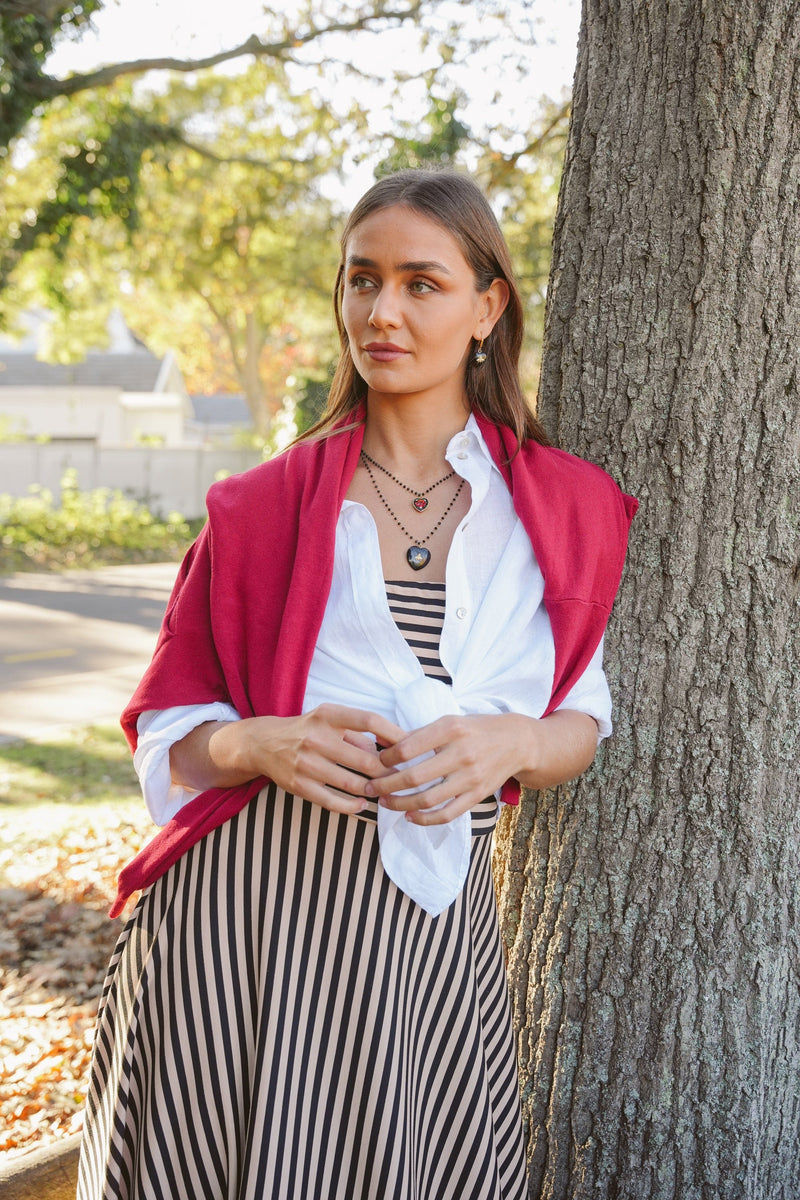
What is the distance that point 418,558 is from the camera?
1.86 meters

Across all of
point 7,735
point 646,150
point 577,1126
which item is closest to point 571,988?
point 577,1126

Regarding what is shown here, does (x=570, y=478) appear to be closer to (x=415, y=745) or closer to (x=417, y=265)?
(x=417, y=265)

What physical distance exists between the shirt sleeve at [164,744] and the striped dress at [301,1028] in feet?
0.32

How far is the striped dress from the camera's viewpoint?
1675 millimetres

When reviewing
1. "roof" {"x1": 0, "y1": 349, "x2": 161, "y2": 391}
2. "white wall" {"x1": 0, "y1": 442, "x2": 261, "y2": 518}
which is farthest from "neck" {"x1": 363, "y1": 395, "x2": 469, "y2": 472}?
"roof" {"x1": 0, "y1": 349, "x2": 161, "y2": 391}

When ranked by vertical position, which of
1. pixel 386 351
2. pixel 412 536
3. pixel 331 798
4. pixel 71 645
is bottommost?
pixel 71 645

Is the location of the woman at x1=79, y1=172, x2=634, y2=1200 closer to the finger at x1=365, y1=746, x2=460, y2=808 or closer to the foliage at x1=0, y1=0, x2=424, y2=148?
the finger at x1=365, y1=746, x2=460, y2=808

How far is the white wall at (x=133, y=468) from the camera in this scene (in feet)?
84.4

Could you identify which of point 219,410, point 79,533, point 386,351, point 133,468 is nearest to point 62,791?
point 386,351

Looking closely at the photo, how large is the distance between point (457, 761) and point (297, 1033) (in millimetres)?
536

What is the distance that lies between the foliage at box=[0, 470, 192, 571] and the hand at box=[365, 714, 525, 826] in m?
16.3

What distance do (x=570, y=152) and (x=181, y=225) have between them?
22300 mm

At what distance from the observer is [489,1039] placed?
1.97 m

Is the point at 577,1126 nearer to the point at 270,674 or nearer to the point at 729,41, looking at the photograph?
the point at 270,674
